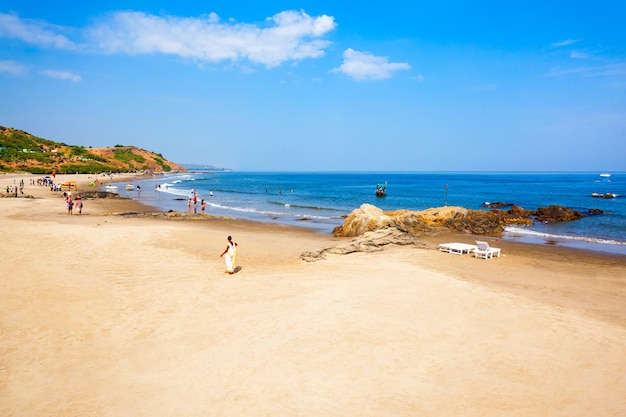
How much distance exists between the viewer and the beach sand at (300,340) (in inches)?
271

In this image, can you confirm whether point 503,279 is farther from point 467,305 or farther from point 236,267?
point 236,267

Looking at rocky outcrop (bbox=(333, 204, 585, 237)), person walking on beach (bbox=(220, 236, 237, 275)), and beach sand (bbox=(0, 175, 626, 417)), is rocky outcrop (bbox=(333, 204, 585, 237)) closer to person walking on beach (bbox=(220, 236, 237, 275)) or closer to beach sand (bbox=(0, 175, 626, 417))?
beach sand (bbox=(0, 175, 626, 417))

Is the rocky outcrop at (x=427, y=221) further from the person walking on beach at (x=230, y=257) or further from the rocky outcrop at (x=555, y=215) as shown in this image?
the person walking on beach at (x=230, y=257)

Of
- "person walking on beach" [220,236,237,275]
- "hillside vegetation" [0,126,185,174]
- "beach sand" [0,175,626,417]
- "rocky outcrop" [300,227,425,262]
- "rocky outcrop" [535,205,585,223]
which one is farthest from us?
"hillside vegetation" [0,126,185,174]

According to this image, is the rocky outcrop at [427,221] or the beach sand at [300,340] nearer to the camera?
the beach sand at [300,340]

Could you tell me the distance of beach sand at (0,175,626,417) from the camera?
687cm

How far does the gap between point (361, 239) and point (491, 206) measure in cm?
4524

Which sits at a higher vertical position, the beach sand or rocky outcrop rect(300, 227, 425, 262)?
rocky outcrop rect(300, 227, 425, 262)

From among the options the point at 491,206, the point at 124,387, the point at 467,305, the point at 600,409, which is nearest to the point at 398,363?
the point at 600,409

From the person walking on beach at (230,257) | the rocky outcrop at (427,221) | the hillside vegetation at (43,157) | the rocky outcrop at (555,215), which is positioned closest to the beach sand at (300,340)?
the person walking on beach at (230,257)

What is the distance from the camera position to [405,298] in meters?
11.9

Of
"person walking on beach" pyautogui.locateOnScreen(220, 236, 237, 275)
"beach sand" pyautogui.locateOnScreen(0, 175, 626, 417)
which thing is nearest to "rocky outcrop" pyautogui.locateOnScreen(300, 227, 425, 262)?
"beach sand" pyautogui.locateOnScreen(0, 175, 626, 417)

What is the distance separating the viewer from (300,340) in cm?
907

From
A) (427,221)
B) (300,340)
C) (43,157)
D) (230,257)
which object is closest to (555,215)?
(427,221)
